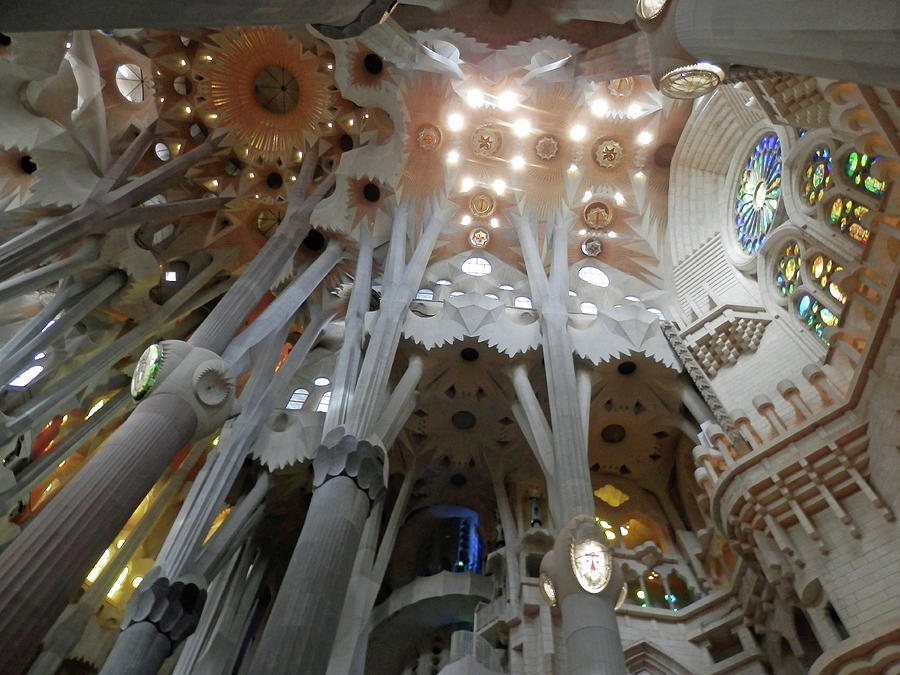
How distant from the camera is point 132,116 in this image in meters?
13.6

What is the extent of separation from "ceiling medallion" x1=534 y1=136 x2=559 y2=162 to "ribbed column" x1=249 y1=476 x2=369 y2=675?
10.4 metres

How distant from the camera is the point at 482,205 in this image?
51.2 feet

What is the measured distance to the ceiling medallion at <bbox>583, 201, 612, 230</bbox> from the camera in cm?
1555

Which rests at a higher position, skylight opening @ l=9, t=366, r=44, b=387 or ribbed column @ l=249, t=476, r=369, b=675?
skylight opening @ l=9, t=366, r=44, b=387

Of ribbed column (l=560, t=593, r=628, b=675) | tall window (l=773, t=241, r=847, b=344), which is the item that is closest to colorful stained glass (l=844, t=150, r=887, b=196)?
tall window (l=773, t=241, r=847, b=344)

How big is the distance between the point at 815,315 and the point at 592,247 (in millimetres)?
6303

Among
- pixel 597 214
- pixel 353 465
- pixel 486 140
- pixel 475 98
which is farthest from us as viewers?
pixel 597 214

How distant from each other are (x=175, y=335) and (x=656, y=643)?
1213 centimetres

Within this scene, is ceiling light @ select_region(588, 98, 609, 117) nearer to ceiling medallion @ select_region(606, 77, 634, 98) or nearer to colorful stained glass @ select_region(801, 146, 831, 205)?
ceiling medallion @ select_region(606, 77, 634, 98)

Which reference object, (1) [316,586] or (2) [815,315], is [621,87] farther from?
(1) [316,586]

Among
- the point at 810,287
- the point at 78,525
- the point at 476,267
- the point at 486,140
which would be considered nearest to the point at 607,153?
the point at 486,140

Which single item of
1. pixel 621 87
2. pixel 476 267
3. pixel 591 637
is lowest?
pixel 591 637

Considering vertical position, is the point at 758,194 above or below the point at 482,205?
below

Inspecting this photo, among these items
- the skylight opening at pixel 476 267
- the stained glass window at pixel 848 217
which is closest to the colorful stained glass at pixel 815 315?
the stained glass window at pixel 848 217
